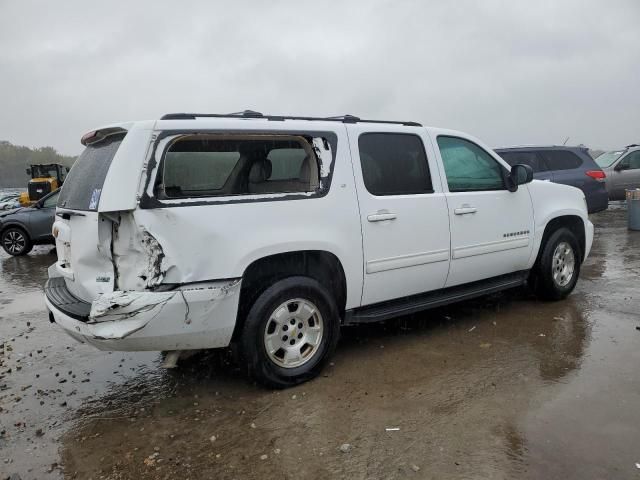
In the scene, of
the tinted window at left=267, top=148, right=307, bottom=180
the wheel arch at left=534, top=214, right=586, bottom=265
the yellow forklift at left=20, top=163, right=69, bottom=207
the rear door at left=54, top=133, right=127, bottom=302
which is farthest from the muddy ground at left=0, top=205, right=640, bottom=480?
the yellow forklift at left=20, top=163, right=69, bottom=207

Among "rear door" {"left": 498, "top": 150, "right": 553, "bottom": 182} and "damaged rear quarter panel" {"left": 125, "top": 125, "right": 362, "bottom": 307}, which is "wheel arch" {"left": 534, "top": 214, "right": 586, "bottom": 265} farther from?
"rear door" {"left": 498, "top": 150, "right": 553, "bottom": 182}

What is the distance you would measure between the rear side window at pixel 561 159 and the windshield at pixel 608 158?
479 centimetres

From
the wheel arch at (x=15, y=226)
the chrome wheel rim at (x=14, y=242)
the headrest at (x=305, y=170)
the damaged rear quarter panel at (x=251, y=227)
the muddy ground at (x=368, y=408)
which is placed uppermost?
the headrest at (x=305, y=170)

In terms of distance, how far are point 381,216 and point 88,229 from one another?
2108mm

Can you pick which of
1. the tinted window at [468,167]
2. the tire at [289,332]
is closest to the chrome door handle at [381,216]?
the tire at [289,332]

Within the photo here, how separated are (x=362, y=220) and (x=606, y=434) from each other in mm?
2066

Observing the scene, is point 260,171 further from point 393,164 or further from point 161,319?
point 161,319

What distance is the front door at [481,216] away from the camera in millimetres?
4488

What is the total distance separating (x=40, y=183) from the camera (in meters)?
21.7

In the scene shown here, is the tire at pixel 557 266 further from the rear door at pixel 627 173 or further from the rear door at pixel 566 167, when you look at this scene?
the rear door at pixel 627 173

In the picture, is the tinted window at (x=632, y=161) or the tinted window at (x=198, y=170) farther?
the tinted window at (x=632, y=161)

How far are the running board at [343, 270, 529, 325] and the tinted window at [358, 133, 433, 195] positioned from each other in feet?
3.03

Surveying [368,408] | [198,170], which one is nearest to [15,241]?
[198,170]

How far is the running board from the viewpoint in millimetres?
3998
